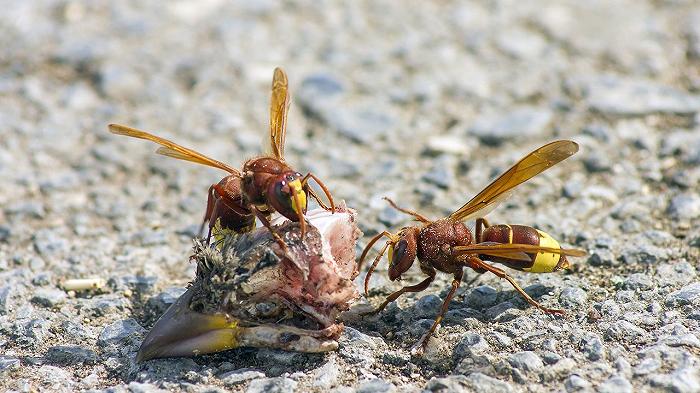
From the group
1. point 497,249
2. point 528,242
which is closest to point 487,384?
point 497,249

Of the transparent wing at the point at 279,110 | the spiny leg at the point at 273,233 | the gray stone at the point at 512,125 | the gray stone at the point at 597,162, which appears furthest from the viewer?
the gray stone at the point at 512,125

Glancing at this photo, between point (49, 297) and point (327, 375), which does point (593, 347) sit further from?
point (49, 297)

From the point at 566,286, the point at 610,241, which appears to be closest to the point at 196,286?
the point at 566,286

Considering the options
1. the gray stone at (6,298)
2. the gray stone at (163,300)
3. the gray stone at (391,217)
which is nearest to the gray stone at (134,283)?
the gray stone at (163,300)

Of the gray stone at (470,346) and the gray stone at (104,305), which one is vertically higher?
the gray stone at (104,305)

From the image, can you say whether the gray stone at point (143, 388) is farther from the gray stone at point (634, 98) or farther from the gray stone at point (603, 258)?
the gray stone at point (634, 98)

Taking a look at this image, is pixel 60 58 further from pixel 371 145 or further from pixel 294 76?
pixel 371 145

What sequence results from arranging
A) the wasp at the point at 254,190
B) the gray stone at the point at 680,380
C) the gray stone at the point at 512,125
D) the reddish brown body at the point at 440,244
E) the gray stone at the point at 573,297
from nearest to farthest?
the gray stone at the point at 680,380 → the wasp at the point at 254,190 → the gray stone at the point at 573,297 → the reddish brown body at the point at 440,244 → the gray stone at the point at 512,125
